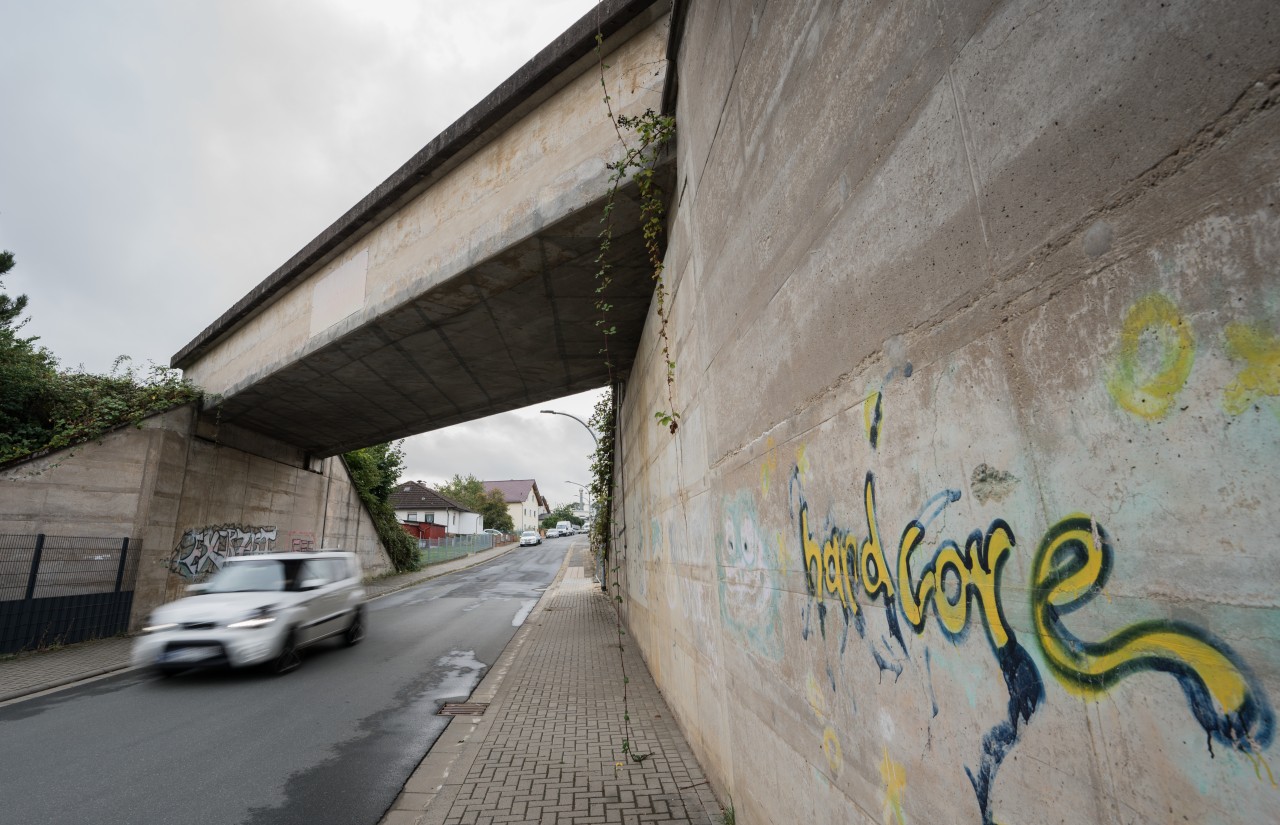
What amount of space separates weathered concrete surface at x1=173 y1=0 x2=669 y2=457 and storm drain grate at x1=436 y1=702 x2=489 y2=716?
213 inches

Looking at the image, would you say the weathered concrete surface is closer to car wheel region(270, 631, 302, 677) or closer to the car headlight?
the car headlight

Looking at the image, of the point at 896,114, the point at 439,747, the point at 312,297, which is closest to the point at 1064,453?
the point at 896,114

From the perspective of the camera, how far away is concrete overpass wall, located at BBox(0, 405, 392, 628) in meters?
11.6

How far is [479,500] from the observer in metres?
77.3

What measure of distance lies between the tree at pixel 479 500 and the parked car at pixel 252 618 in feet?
210

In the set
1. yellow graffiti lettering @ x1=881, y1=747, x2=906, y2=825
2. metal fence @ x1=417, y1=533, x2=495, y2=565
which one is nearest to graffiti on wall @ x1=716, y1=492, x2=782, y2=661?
yellow graffiti lettering @ x1=881, y1=747, x2=906, y2=825

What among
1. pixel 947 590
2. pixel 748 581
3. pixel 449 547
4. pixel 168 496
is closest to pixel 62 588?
pixel 168 496

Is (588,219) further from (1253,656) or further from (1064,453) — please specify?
(1253,656)

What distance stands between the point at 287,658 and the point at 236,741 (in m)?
3.29

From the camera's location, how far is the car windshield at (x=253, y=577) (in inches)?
340

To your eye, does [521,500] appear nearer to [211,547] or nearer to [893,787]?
[211,547]

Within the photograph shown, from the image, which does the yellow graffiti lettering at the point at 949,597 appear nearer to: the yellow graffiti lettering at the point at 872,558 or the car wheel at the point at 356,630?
the yellow graffiti lettering at the point at 872,558

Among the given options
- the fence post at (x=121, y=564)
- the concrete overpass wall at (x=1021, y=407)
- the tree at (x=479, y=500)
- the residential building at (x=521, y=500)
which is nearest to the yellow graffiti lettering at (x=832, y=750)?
the concrete overpass wall at (x=1021, y=407)

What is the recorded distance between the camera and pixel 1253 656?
935mm
